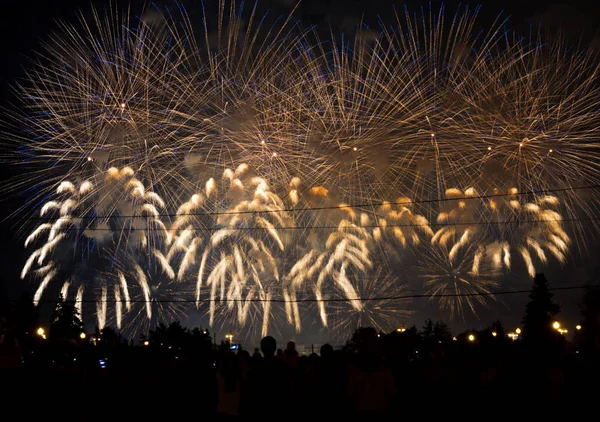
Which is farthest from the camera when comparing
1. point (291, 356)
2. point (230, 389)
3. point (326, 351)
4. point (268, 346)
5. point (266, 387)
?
point (291, 356)

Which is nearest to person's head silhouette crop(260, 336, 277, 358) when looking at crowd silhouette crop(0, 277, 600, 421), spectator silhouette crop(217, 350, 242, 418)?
crowd silhouette crop(0, 277, 600, 421)

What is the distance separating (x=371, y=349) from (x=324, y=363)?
2342 millimetres

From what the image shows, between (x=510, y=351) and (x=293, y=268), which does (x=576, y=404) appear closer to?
(x=510, y=351)

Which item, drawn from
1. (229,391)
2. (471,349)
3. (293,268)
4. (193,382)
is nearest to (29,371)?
(193,382)

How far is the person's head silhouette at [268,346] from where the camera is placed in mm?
9475

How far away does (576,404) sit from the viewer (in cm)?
1036

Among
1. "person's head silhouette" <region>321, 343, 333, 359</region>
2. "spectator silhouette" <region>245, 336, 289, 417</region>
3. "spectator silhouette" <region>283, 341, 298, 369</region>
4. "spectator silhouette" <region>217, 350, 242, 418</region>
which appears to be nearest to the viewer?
"spectator silhouette" <region>217, 350, 242, 418</region>

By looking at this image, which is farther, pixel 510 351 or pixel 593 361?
pixel 593 361

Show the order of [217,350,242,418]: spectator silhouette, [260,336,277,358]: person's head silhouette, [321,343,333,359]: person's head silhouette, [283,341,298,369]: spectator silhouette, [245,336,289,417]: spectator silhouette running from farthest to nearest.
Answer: [283,341,298,369]: spectator silhouette < [321,343,333,359]: person's head silhouette < [260,336,277,358]: person's head silhouette < [245,336,289,417]: spectator silhouette < [217,350,242,418]: spectator silhouette

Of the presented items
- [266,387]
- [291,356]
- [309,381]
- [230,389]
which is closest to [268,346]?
[266,387]

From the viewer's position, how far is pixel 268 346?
9539 millimetres

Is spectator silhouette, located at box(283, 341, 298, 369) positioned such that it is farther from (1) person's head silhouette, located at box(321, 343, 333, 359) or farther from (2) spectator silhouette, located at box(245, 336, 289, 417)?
(2) spectator silhouette, located at box(245, 336, 289, 417)

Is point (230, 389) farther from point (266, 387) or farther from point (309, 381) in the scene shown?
point (309, 381)

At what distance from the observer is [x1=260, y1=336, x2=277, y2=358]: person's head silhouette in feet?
31.1
